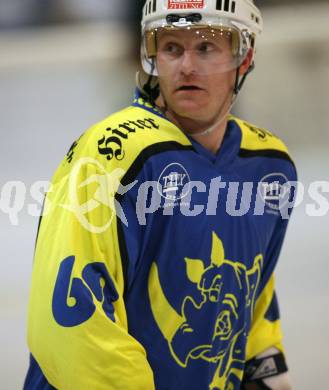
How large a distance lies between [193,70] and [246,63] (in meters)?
0.20

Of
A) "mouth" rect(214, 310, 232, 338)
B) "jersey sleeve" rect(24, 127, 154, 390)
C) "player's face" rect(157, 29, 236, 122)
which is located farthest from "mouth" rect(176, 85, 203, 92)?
"mouth" rect(214, 310, 232, 338)

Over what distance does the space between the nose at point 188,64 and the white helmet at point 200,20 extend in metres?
0.06

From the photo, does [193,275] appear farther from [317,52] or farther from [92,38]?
[92,38]

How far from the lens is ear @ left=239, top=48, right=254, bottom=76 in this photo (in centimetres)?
187

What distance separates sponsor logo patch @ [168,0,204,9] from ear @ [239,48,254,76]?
0.18 m

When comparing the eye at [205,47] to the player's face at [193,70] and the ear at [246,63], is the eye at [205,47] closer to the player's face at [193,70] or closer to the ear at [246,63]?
the player's face at [193,70]

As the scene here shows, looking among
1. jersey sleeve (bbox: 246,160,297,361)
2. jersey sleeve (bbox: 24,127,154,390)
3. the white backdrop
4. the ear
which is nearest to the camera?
jersey sleeve (bbox: 24,127,154,390)

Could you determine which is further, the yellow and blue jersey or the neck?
the neck

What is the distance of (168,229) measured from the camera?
1.63 meters

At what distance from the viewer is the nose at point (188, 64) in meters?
1.72

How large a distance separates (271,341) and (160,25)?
0.79 metres

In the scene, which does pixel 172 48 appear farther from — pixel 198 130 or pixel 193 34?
pixel 198 130

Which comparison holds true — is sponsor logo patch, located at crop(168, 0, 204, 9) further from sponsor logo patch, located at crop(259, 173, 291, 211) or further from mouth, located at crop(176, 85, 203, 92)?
sponsor logo patch, located at crop(259, 173, 291, 211)

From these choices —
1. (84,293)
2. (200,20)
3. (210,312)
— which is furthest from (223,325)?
(200,20)
